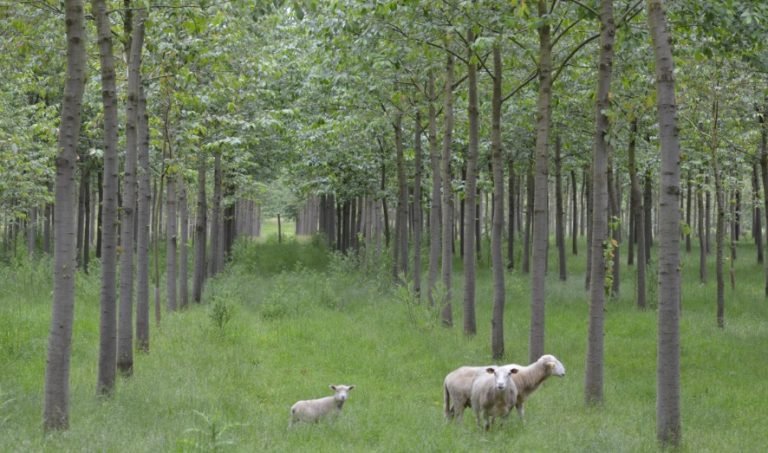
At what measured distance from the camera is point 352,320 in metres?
19.6

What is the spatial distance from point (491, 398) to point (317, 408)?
240cm

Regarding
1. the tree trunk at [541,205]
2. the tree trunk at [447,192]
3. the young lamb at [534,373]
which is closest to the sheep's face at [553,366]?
the young lamb at [534,373]

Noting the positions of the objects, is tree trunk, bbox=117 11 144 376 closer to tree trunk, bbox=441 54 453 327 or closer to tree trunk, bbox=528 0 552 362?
tree trunk, bbox=528 0 552 362

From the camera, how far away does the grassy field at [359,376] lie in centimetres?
878

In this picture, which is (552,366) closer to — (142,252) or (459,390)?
(459,390)

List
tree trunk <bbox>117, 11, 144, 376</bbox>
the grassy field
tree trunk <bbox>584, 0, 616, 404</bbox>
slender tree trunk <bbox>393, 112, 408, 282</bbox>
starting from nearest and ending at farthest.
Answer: the grassy field → tree trunk <bbox>584, 0, 616, 404</bbox> → tree trunk <bbox>117, 11, 144, 376</bbox> → slender tree trunk <bbox>393, 112, 408, 282</bbox>

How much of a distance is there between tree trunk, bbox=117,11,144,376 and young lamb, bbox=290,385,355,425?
3824 mm

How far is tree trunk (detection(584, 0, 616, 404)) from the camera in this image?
10.8 meters

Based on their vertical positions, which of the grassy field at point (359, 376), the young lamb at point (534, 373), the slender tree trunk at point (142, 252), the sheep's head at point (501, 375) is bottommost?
the grassy field at point (359, 376)

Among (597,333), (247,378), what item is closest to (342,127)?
(247,378)

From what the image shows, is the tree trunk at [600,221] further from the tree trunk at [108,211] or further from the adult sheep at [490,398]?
the tree trunk at [108,211]

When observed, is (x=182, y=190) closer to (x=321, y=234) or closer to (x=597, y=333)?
(x=597, y=333)

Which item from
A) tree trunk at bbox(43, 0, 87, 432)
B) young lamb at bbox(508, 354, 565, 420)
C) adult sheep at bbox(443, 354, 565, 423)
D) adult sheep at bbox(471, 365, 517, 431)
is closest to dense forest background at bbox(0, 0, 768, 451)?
tree trunk at bbox(43, 0, 87, 432)

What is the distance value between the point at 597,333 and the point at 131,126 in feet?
27.1
